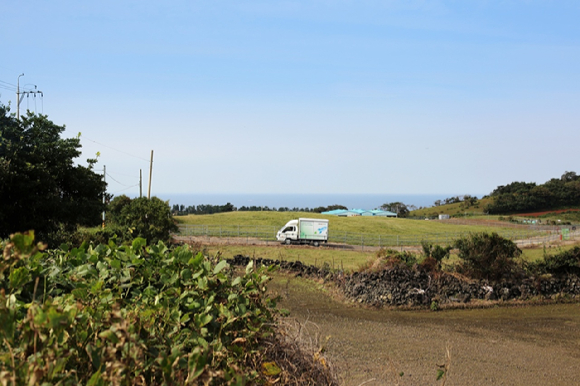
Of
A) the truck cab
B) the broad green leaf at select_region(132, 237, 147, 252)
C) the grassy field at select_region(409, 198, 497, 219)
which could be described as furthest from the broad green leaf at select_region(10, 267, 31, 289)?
the grassy field at select_region(409, 198, 497, 219)

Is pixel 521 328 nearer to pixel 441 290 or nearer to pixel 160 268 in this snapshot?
pixel 441 290

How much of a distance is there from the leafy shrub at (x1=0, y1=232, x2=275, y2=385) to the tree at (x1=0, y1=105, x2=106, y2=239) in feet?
60.5

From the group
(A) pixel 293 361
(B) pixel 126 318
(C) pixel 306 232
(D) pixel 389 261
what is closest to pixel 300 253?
(C) pixel 306 232

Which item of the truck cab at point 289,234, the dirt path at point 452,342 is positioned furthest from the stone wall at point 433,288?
the truck cab at point 289,234

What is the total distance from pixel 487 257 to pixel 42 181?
17.9 metres

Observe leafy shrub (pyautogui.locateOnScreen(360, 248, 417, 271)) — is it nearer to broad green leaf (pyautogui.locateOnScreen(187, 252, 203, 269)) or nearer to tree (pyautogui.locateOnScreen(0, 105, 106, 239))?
tree (pyautogui.locateOnScreen(0, 105, 106, 239))

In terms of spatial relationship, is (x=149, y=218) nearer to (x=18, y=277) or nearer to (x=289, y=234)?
(x=289, y=234)

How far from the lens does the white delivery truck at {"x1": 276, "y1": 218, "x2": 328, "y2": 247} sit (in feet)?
124

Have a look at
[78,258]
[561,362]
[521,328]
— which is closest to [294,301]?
[521,328]

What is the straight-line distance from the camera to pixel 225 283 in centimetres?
292

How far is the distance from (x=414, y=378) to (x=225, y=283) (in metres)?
7.44

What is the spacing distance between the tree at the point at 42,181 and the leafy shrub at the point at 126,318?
18.4 meters

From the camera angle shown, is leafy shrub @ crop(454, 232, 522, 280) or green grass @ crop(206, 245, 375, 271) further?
green grass @ crop(206, 245, 375, 271)

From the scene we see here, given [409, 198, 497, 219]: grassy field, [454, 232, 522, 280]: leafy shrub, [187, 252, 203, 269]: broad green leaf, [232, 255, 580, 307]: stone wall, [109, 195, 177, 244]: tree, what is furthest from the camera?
[409, 198, 497, 219]: grassy field
